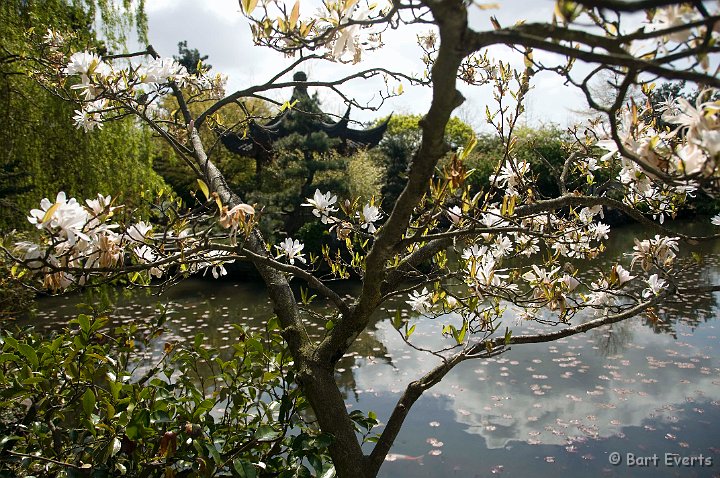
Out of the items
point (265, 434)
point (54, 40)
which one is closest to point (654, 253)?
point (265, 434)

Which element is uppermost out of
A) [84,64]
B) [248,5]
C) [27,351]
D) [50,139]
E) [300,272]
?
[50,139]

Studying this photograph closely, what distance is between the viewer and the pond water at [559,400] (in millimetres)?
2947

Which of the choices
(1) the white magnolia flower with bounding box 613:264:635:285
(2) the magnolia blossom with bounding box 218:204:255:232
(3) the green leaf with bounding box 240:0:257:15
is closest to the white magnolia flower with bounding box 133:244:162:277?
(2) the magnolia blossom with bounding box 218:204:255:232

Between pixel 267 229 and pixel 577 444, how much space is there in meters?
5.45

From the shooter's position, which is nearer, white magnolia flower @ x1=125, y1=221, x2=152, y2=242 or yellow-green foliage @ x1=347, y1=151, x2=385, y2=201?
white magnolia flower @ x1=125, y1=221, x2=152, y2=242

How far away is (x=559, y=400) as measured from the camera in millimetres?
3725

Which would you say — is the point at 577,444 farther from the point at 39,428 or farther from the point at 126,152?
the point at 126,152

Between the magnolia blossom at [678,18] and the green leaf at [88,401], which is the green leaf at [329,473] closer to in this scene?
the green leaf at [88,401]

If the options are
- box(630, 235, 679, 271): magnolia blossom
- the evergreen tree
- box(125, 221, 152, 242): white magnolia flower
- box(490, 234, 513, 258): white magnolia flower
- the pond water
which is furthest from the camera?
the evergreen tree

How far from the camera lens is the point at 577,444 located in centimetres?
311

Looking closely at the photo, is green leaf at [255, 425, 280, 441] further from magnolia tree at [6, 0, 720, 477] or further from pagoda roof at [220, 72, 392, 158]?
pagoda roof at [220, 72, 392, 158]

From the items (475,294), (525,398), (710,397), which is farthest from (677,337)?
(475,294)

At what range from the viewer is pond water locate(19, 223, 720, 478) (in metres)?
2.95

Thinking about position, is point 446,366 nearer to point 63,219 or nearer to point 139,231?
point 139,231
